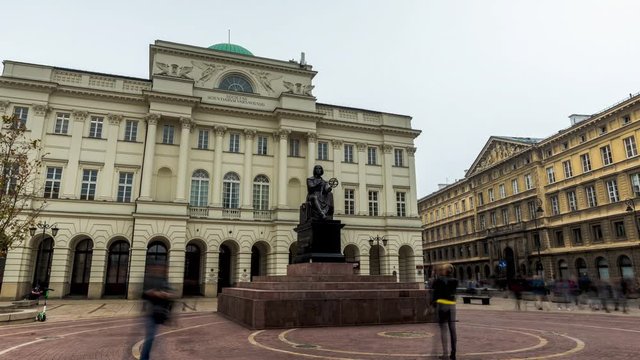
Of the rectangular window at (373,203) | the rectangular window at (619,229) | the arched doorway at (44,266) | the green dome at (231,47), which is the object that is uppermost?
the green dome at (231,47)

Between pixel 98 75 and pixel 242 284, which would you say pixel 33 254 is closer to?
pixel 98 75

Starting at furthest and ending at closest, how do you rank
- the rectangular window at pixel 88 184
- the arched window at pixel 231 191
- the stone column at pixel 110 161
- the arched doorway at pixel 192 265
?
1. the arched window at pixel 231 191
2. the arched doorway at pixel 192 265
3. the stone column at pixel 110 161
4. the rectangular window at pixel 88 184

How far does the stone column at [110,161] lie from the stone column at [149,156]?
2425 millimetres

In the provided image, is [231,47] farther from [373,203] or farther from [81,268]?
[81,268]

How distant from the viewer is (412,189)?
41.6 m

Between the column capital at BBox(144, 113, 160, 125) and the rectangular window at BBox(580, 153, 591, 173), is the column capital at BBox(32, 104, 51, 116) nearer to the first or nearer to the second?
the column capital at BBox(144, 113, 160, 125)

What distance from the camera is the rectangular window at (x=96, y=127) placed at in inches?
1329

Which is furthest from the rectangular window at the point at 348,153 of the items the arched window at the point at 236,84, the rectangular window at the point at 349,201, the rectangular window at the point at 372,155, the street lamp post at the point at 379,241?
the arched window at the point at 236,84

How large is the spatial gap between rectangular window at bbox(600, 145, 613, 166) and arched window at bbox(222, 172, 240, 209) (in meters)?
37.2

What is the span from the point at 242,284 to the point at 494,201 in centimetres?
5172

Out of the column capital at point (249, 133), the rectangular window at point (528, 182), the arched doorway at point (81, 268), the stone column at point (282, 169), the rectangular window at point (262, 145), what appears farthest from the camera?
the rectangular window at point (528, 182)

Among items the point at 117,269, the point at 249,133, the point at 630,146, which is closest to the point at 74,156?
the point at 117,269

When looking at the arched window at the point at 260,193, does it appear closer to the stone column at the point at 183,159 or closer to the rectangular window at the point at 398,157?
the stone column at the point at 183,159

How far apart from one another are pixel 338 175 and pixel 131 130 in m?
18.7
